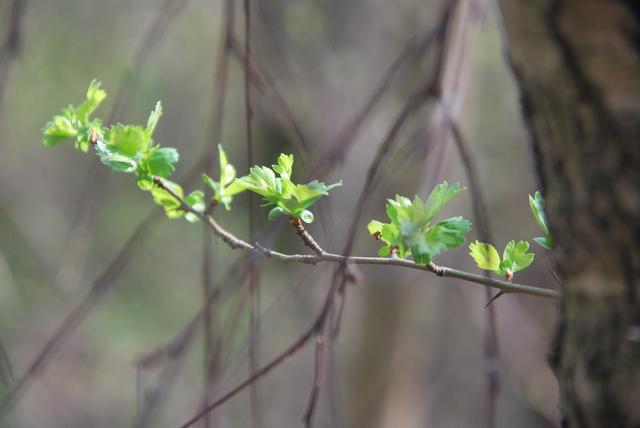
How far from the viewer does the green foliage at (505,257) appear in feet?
1.89

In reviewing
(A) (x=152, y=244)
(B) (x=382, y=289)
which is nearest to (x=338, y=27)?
(B) (x=382, y=289)

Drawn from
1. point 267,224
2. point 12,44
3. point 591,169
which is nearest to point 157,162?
point 591,169

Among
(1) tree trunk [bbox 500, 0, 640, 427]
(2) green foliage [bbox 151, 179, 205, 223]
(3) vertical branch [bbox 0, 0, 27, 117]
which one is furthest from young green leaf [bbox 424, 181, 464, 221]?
(3) vertical branch [bbox 0, 0, 27, 117]

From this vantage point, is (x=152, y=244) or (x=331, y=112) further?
(x=152, y=244)

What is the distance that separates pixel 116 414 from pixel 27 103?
147 centimetres

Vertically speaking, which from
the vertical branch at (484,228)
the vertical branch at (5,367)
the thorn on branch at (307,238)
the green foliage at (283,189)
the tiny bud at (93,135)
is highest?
the vertical branch at (484,228)

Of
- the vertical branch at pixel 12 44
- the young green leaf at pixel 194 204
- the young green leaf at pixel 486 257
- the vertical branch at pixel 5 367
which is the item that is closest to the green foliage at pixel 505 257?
the young green leaf at pixel 486 257

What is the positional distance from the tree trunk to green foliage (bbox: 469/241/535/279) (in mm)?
141

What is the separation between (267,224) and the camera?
230 cm

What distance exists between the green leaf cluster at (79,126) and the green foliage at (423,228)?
0.24m

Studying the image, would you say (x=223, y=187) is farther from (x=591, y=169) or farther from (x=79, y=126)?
(x=591, y=169)

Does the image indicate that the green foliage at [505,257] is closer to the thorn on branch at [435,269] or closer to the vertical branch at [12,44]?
the thorn on branch at [435,269]

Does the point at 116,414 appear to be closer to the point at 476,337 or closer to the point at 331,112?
the point at 476,337

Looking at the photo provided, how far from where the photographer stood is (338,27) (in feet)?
7.98
